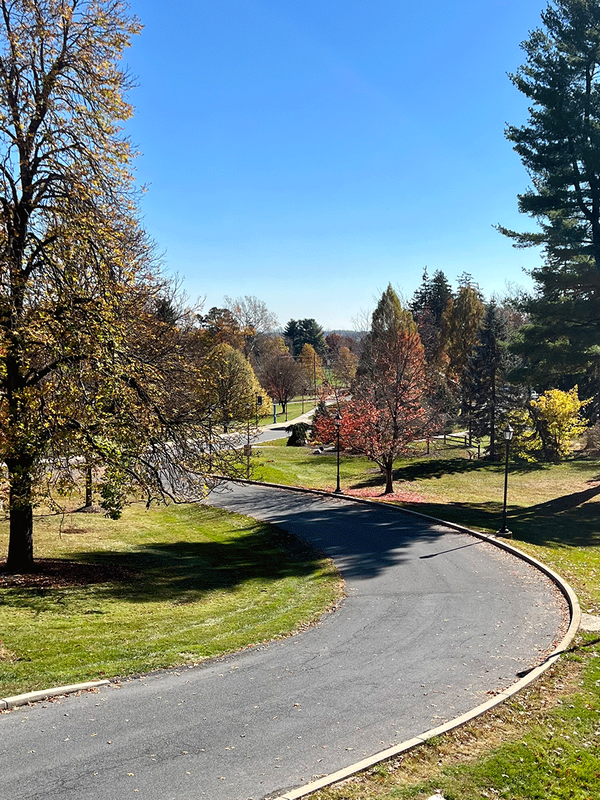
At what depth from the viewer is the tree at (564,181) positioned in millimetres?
27938

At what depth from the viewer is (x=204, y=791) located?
638 centimetres

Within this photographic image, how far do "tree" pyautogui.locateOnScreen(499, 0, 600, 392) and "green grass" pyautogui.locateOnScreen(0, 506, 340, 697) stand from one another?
1725 cm

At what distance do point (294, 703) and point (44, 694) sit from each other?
3494 mm

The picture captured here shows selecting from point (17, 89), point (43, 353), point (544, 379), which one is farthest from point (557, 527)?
point (17, 89)

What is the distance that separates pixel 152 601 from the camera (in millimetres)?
14000

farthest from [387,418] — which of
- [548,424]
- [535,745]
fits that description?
[535,745]

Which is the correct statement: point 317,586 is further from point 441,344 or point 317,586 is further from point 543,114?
point 441,344

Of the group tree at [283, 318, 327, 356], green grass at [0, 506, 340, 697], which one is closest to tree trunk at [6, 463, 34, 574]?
green grass at [0, 506, 340, 697]

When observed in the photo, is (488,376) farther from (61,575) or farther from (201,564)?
(61,575)

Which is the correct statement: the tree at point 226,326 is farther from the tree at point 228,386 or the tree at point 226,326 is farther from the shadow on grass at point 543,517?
the shadow on grass at point 543,517

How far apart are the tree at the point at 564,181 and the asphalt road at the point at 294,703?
56.2 feet

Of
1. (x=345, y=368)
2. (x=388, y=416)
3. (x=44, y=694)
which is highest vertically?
(x=345, y=368)

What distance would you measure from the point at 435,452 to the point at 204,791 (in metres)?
45.0


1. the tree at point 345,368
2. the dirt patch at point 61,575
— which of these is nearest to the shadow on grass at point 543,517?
the dirt patch at point 61,575
